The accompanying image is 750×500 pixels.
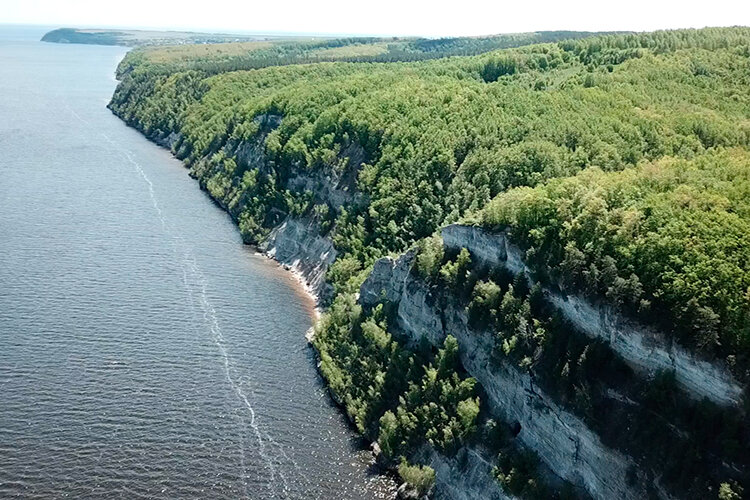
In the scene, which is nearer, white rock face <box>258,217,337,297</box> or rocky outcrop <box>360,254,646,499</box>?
rocky outcrop <box>360,254,646,499</box>

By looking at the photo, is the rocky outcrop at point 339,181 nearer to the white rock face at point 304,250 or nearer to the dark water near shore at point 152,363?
the white rock face at point 304,250

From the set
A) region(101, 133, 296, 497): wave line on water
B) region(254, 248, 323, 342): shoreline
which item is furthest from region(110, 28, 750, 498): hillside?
region(101, 133, 296, 497): wave line on water

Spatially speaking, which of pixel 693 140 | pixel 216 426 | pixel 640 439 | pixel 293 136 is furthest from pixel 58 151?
pixel 640 439

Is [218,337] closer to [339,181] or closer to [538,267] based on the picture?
[339,181]

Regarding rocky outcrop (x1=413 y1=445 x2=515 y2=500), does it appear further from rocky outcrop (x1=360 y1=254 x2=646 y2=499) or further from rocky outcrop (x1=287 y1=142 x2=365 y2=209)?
rocky outcrop (x1=287 y1=142 x2=365 y2=209)

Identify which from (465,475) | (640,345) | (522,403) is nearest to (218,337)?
(465,475)

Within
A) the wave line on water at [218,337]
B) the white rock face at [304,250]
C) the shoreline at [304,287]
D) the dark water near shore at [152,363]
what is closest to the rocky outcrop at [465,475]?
the dark water near shore at [152,363]
